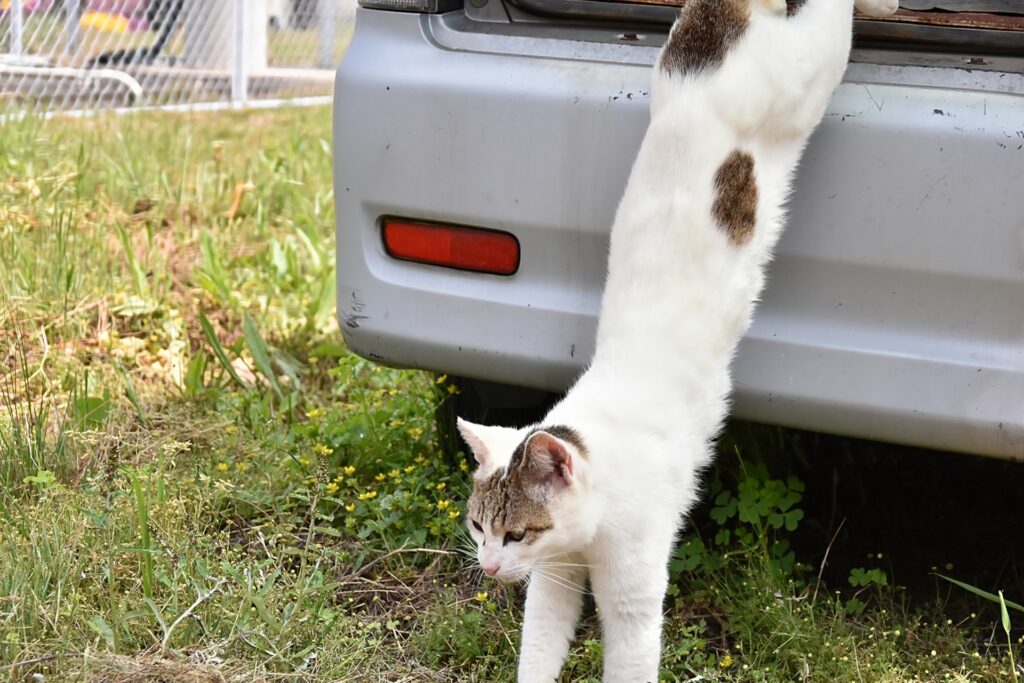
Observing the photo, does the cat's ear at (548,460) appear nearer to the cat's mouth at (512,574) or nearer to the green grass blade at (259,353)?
the cat's mouth at (512,574)

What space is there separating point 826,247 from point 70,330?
2513 millimetres

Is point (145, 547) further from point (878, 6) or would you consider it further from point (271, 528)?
point (878, 6)

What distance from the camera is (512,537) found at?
216 cm

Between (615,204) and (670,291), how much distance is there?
0.22 metres

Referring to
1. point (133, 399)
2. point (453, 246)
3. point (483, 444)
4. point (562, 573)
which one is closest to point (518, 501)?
point (483, 444)

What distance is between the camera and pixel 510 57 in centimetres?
242

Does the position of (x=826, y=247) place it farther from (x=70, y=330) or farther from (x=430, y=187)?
(x=70, y=330)

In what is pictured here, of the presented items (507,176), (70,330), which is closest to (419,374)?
(70,330)

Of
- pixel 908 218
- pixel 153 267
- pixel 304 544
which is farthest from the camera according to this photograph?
pixel 153 267

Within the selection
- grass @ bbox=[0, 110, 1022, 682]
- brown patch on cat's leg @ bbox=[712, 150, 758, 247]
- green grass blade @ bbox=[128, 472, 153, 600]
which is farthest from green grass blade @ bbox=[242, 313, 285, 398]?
brown patch on cat's leg @ bbox=[712, 150, 758, 247]

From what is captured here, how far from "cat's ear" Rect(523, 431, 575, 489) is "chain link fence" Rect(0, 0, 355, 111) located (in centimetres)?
395

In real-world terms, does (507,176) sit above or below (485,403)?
above

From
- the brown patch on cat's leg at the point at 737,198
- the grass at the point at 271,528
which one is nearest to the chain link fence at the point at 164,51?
the grass at the point at 271,528

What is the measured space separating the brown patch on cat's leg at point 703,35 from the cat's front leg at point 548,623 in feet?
3.25
